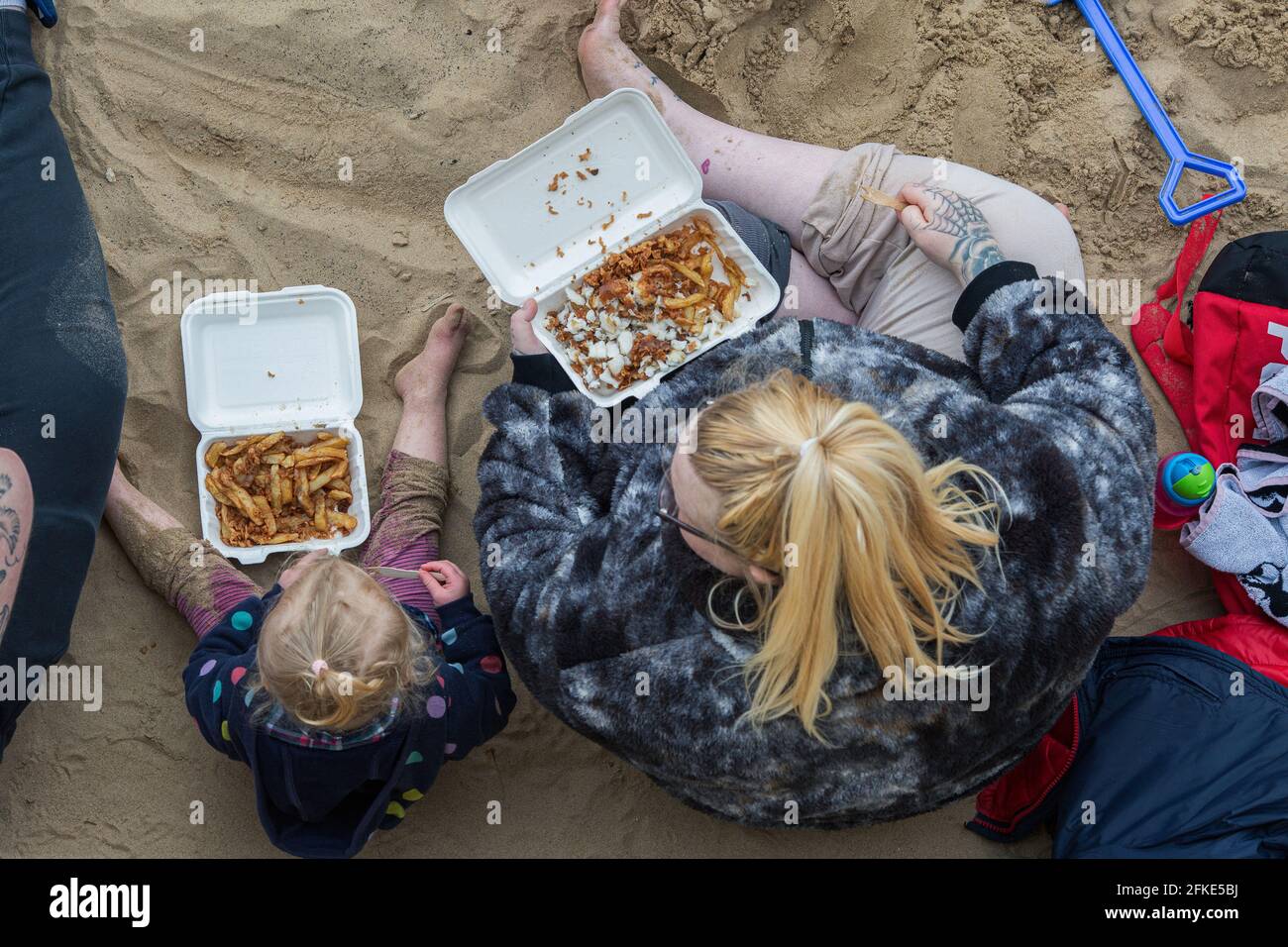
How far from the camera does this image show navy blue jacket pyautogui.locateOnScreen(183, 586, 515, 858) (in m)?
2.01

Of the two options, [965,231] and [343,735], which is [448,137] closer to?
[965,231]

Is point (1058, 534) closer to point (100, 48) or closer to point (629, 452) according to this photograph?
point (629, 452)

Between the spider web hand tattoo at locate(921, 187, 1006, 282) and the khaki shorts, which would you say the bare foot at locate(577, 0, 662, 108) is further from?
the spider web hand tattoo at locate(921, 187, 1006, 282)

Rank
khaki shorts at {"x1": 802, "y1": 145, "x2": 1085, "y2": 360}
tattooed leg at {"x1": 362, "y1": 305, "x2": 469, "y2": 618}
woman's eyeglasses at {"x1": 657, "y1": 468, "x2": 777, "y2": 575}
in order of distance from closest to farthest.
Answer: woman's eyeglasses at {"x1": 657, "y1": 468, "x2": 777, "y2": 575} < khaki shorts at {"x1": 802, "y1": 145, "x2": 1085, "y2": 360} < tattooed leg at {"x1": 362, "y1": 305, "x2": 469, "y2": 618}

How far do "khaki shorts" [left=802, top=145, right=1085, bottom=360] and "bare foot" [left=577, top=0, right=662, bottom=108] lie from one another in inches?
22.4

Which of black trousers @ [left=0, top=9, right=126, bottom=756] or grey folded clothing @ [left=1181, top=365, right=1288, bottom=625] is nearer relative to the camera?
black trousers @ [left=0, top=9, right=126, bottom=756]

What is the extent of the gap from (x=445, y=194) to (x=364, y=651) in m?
1.37

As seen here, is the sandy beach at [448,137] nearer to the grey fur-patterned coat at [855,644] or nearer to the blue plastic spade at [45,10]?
the blue plastic spade at [45,10]

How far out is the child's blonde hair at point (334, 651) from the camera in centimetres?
185

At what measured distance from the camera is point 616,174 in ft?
8.13

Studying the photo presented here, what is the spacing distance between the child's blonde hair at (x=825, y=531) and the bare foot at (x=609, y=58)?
1.38 meters

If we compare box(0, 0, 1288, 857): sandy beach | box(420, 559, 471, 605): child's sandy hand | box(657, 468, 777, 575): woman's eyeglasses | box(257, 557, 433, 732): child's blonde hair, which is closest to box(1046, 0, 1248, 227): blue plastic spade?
box(0, 0, 1288, 857): sandy beach

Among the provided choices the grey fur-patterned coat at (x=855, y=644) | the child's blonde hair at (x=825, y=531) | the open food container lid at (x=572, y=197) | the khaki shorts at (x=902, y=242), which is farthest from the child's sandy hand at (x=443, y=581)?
the khaki shorts at (x=902, y=242)

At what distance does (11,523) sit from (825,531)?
5.11ft
